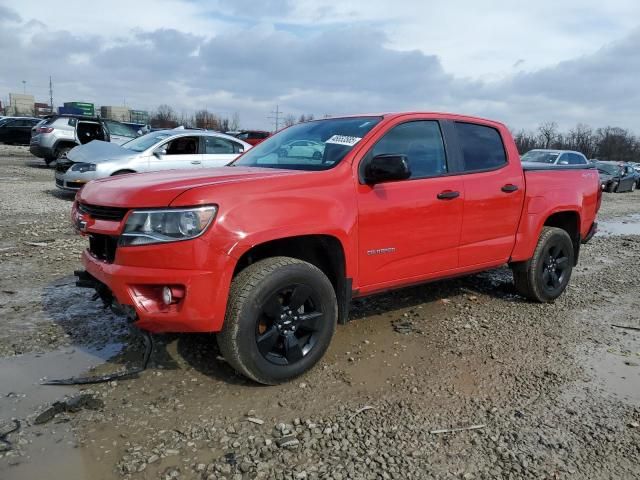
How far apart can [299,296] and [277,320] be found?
8.2 inches

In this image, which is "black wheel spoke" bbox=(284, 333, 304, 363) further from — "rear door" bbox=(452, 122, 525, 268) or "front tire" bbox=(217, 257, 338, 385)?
"rear door" bbox=(452, 122, 525, 268)

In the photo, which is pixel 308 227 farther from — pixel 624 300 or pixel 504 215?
pixel 624 300

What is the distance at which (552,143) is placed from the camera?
79.9 metres

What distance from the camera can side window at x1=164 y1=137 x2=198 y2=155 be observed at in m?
10.8

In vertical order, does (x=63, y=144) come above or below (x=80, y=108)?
below

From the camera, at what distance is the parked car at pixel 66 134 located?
1599 centimetres

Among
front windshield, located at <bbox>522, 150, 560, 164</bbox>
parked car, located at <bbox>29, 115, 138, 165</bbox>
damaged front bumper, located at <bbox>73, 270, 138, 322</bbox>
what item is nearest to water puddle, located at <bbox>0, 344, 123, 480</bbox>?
damaged front bumper, located at <bbox>73, 270, 138, 322</bbox>

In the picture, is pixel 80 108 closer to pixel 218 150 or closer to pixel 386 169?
pixel 218 150

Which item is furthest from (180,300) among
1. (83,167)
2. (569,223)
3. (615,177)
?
(615,177)

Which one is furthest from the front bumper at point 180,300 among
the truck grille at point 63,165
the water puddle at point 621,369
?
the truck grille at point 63,165

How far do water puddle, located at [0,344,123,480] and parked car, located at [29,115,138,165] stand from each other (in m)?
13.5

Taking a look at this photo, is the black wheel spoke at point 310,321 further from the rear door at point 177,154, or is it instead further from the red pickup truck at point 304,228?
the rear door at point 177,154

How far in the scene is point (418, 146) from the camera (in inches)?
164

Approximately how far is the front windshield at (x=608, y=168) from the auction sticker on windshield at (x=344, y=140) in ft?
80.1
